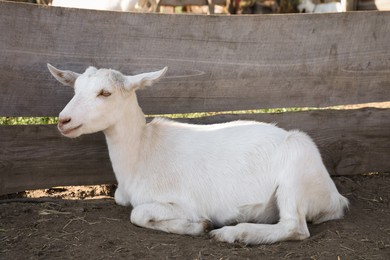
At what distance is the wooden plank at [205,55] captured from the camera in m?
5.30

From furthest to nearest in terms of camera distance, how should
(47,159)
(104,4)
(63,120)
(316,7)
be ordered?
(316,7) → (104,4) → (47,159) → (63,120)

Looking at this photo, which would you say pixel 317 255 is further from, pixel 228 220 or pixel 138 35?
pixel 138 35

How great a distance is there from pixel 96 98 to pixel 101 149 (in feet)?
3.22

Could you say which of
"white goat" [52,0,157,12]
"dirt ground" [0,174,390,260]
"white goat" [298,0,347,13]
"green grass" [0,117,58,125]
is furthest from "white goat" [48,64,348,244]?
"white goat" [298,0,347,13]

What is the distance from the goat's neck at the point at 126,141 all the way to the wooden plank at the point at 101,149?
0.56m

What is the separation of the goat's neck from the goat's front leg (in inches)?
16.4

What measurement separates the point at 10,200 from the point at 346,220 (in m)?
2.85

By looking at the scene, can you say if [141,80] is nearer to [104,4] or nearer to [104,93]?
[104,93]

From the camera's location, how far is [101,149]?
18.4ft

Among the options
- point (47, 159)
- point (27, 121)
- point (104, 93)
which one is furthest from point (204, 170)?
point (27, 121)

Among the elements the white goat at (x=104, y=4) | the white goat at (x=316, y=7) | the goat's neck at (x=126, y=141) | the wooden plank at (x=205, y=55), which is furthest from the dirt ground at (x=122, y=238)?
the white goat at (x=316, y=7)

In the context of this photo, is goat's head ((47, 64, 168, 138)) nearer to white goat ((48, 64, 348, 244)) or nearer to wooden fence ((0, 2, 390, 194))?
white goat ((48, 64, 348, 244))

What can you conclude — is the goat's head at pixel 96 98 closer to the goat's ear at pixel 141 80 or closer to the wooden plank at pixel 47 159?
A: the goat's ear at pixel 141 80

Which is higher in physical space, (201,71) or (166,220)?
(201,71)
